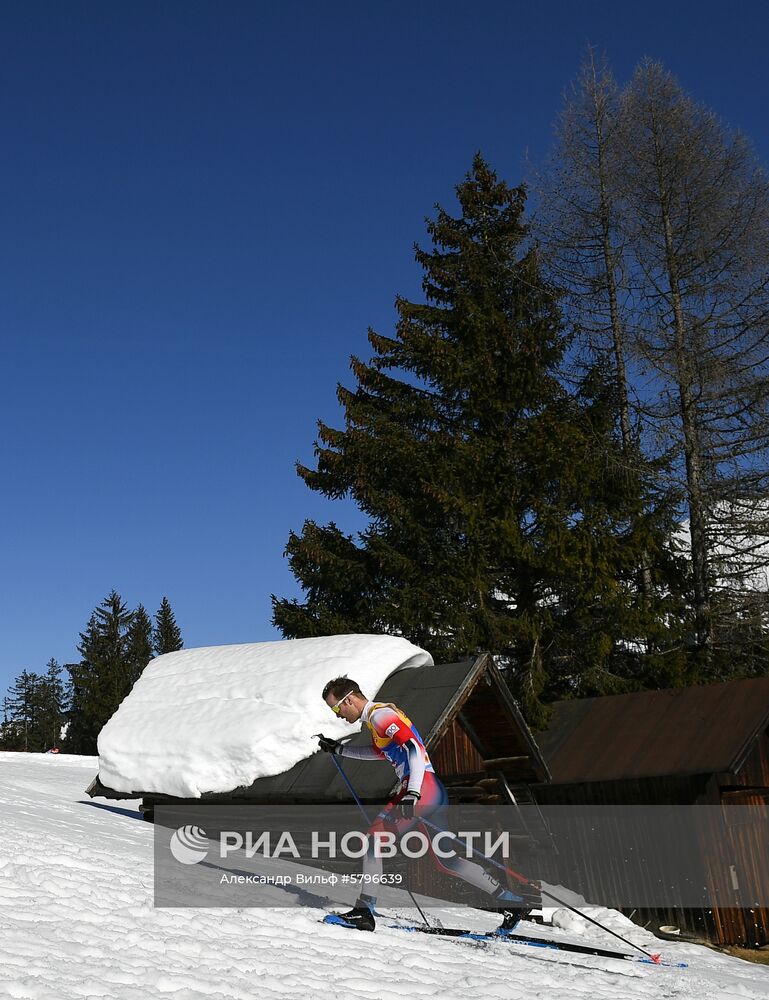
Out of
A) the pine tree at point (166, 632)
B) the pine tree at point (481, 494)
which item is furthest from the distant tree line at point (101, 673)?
the pine tree at point (481, 494)

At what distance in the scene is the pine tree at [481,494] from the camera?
23.0 metres

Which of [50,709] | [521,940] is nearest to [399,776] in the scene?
[521,940]

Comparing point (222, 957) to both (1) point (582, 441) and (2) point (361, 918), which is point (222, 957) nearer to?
(2) point (361, 918)

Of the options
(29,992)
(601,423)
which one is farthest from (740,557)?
(29,992)

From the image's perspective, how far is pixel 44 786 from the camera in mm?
18750

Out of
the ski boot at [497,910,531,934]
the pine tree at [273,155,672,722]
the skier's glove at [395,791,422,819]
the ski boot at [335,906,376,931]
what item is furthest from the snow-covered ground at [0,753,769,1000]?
the pine tree at [273,155,672,722]

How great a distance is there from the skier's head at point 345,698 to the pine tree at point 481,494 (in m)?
12.7

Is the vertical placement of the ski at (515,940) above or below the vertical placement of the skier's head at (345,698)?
below

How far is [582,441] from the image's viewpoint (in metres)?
23.9

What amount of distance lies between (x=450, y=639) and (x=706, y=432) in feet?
27.5

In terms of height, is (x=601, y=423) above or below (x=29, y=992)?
above

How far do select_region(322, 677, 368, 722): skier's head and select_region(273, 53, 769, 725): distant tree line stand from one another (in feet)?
47.5

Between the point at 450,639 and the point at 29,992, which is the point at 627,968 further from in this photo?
the point at 450,639

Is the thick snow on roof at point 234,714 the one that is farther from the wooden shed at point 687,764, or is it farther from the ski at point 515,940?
the wooden shed at point 687,764
